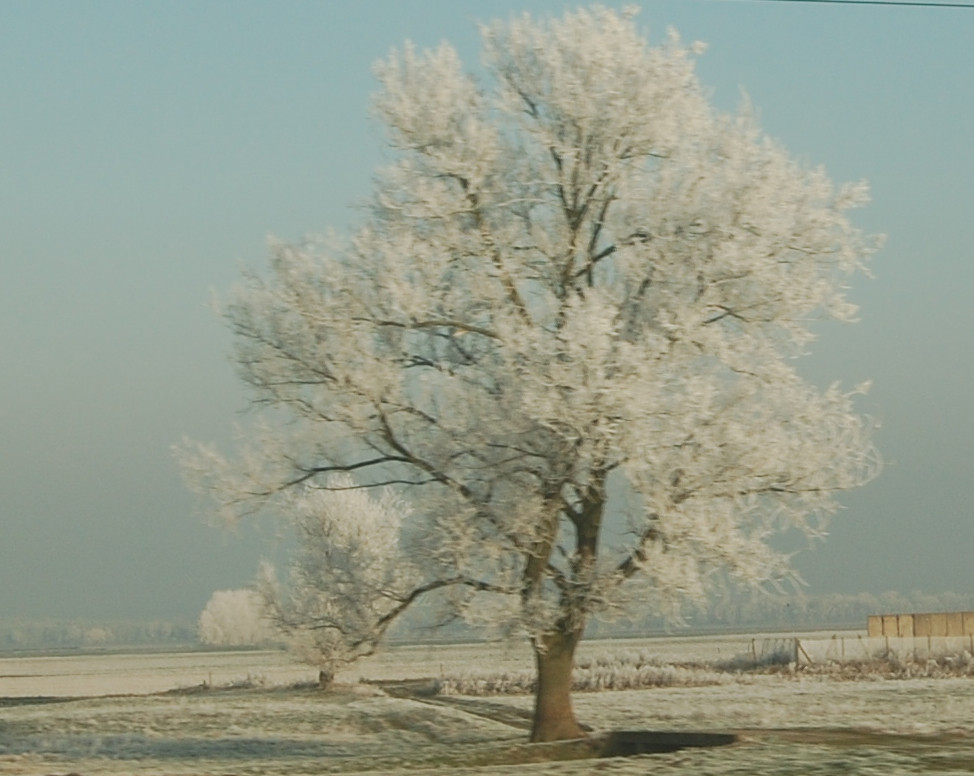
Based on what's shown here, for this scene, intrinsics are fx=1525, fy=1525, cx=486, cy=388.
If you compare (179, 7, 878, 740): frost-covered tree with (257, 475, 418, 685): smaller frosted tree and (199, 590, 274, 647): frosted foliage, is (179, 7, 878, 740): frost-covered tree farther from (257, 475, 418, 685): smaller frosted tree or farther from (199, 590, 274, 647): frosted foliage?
(199, 590, 274, 647): frosted foliage

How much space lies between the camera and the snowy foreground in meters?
22.7

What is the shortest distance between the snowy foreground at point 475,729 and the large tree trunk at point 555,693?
58cm

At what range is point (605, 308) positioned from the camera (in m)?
25.0

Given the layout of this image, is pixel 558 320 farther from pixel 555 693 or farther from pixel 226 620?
pixel 226 620

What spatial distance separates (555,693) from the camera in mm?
27906

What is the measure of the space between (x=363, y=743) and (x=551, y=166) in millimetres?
14345

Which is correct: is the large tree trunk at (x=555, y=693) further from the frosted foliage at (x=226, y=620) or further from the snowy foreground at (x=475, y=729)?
the frosted foliage at (x=226, y=620)

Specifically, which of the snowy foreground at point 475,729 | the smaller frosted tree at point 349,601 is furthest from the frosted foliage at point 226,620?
the smaller frosted tree at point 349,601

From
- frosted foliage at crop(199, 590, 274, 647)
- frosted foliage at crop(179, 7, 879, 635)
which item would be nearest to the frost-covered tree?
frosted foliage at crop(179, 7, 879, 635)

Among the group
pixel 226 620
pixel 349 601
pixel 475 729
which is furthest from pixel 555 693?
pixel 226 620

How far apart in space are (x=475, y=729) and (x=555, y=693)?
9987mm

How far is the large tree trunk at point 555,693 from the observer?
27.5 m

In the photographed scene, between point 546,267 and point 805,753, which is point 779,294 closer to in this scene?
point 546,267

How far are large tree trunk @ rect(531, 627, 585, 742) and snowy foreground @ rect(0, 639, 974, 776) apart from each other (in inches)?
22.8
